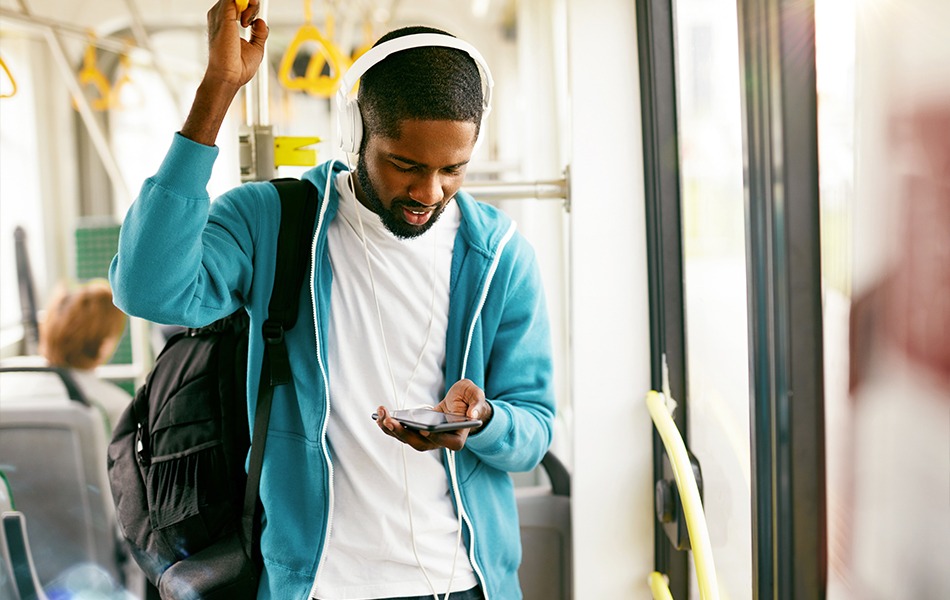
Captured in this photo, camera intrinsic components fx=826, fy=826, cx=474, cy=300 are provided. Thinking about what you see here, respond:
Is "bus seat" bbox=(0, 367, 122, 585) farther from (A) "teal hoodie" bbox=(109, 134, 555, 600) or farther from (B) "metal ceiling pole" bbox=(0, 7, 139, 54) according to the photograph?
(A) "teal hoodie" bbox=(109, 134, 555, 600)

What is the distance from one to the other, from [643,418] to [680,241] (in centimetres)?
41

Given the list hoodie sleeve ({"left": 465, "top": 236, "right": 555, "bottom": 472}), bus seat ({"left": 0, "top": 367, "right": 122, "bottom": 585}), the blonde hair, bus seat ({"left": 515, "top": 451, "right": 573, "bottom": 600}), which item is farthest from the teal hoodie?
the blonde hair

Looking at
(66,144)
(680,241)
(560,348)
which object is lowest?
(560,348)

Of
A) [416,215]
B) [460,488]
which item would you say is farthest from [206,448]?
[416,215]

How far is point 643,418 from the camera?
6.18ft

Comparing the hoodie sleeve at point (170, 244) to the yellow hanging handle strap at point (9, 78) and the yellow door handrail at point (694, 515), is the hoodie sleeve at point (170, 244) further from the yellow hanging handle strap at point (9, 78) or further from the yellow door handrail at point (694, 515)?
the yellow hanging handle strap at point (9, 78)

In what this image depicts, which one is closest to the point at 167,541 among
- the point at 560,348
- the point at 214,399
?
the point at 214,399

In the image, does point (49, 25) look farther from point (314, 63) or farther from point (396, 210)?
point (396, 210)

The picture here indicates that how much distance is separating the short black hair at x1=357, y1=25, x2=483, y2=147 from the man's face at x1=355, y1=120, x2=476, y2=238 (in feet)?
0.05

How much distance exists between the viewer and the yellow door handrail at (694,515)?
1271 mm

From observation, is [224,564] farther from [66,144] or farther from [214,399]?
[66,144]

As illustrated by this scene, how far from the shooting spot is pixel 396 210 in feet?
4.03

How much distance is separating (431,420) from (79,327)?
8.89ft

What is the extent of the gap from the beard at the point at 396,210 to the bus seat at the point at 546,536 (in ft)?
3.21
